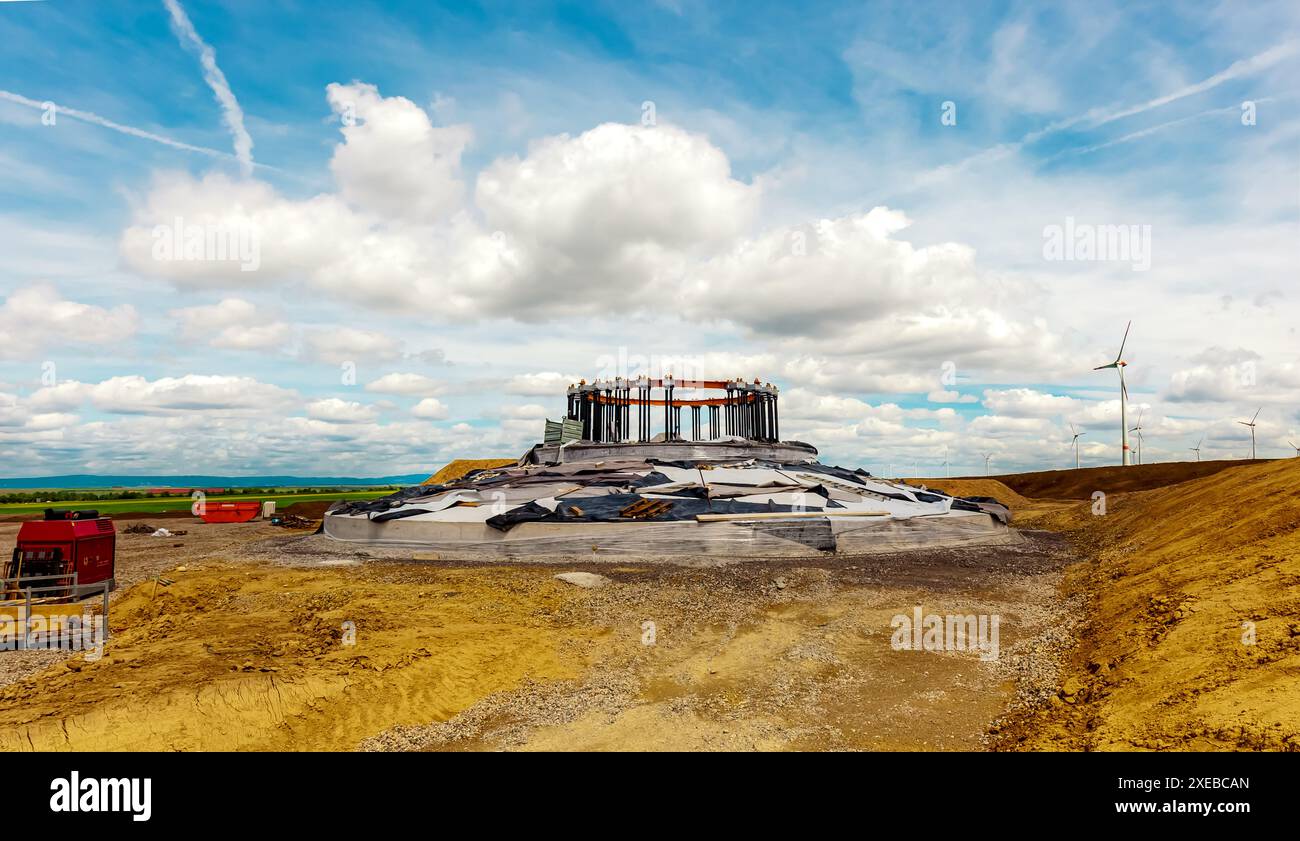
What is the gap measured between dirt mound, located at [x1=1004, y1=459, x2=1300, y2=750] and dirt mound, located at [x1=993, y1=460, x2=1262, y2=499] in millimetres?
39637

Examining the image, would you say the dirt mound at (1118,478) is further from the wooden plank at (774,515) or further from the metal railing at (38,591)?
the metal railing at (38,591)

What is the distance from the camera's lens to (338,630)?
9.41 m

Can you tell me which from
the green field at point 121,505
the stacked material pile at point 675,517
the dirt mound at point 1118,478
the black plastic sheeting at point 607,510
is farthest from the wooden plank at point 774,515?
the dirt mound at point 1118,478

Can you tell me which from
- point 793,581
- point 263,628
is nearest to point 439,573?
point 263,628

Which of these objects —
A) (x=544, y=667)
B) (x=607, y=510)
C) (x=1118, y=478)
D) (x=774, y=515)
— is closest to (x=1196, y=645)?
(x=544, y=667)

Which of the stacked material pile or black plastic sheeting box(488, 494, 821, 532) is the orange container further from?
black plastic sheeting box(488, 494, 821, 532)

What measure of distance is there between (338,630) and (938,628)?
9221mm

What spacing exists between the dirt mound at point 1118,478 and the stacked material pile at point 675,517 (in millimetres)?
35392

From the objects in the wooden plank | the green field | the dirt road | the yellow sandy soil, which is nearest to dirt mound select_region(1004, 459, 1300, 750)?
the dirt road

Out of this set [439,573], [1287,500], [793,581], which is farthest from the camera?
[439,573]

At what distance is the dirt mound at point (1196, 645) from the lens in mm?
5035

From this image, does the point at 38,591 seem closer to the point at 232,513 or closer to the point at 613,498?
the point at 613,498

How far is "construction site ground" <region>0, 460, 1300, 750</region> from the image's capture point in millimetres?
5707
